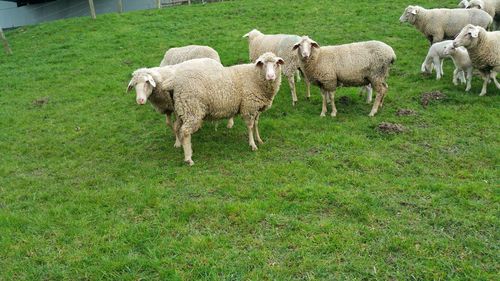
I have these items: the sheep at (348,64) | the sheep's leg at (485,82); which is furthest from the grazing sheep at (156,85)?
the sheep's leg at (485,82)

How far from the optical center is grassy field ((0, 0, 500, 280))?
4809mm

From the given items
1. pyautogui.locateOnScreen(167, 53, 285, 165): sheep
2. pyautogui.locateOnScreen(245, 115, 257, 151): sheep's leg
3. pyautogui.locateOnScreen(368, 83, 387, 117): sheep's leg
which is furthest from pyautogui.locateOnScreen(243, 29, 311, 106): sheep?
pyautogui.locateOnScreen(245, 115, 257, 151): sheep's leg

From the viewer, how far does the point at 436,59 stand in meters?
10.5

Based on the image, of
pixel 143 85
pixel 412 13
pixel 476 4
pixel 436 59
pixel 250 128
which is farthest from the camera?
pixel 476 4

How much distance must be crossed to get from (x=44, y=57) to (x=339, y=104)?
11.7 metres

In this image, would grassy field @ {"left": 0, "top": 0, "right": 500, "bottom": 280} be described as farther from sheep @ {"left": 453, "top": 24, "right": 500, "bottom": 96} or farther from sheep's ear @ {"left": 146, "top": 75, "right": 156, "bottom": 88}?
sheep's ear @ {"left": 146, "top": 75, "right": 156, "bottom": 88}

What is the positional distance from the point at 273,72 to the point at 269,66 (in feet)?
0.53

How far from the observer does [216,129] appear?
8.94 metres

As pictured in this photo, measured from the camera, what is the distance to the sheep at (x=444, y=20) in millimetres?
11617

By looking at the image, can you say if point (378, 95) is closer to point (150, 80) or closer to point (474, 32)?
point (474, 32)

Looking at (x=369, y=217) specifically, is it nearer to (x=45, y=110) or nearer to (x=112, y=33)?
(x=45, y=110)

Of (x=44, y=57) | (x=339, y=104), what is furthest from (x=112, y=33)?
(x=339, y=104)

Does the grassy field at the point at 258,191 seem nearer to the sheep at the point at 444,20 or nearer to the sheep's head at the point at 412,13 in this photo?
the sheep at the point at 444,20

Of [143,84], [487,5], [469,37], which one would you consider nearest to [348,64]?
[469,37]
